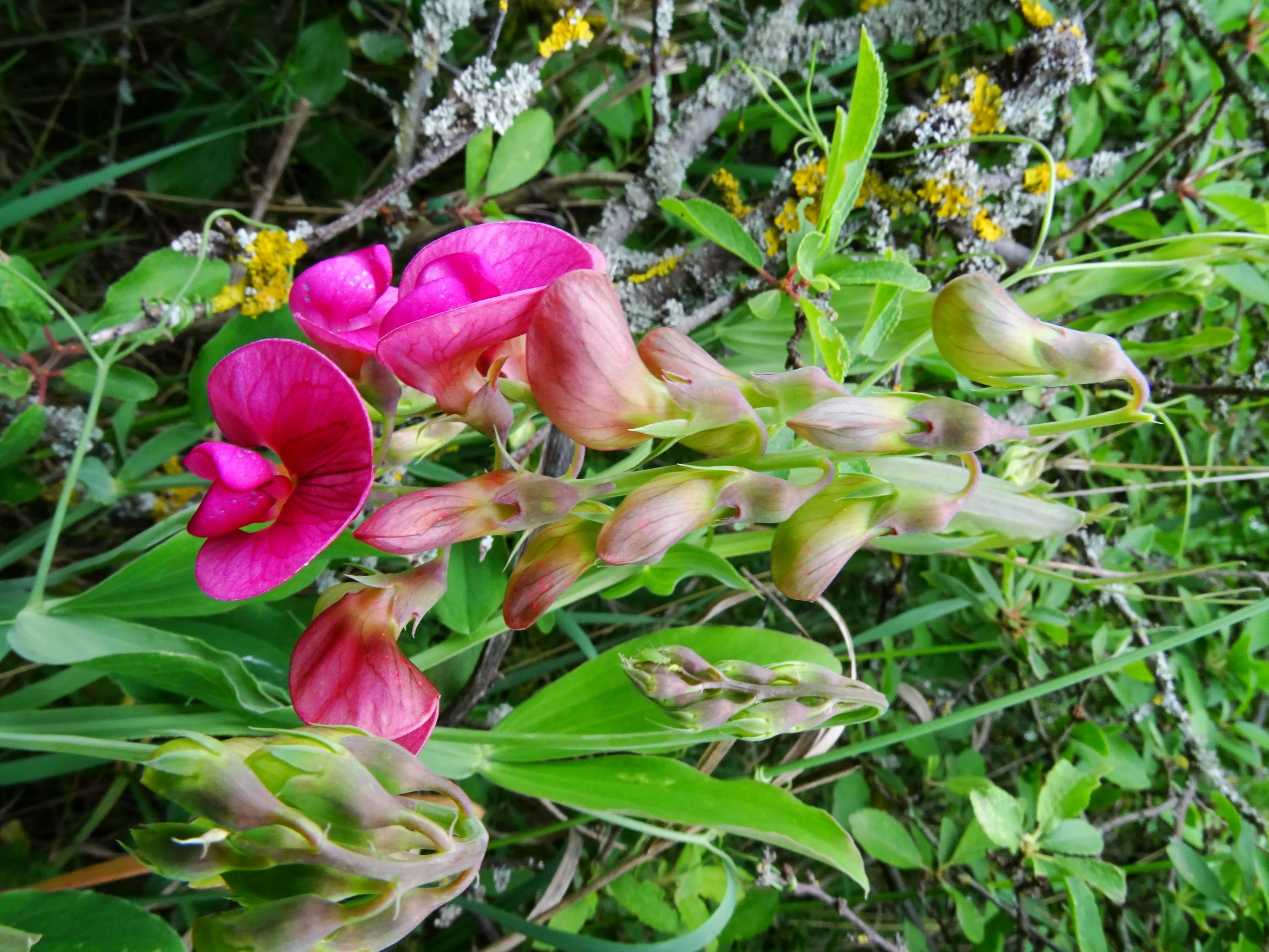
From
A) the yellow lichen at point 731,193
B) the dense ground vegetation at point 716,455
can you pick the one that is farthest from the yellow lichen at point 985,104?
the yellow lichen at point 731,193

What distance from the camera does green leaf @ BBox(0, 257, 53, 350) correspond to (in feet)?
2.73

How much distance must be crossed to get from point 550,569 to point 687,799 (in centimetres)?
33

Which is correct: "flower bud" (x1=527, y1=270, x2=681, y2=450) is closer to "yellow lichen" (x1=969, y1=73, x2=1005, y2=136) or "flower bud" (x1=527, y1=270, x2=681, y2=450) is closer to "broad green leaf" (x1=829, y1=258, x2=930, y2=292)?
"broad green leaf" (x1=829, y1=258, x2=930, y2=292)

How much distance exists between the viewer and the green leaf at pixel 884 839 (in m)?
1.04

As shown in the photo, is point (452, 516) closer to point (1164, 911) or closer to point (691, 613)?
point (691, 613)

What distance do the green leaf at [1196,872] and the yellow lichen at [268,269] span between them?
1.35 meters

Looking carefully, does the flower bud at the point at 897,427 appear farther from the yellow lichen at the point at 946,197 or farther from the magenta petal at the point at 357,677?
the yellow lichen at the point at 946,197

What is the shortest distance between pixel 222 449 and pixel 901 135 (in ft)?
2.91

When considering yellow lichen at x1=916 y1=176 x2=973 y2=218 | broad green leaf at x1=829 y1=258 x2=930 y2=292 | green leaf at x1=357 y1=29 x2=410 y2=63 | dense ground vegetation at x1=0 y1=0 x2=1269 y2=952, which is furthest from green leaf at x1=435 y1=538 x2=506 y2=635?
green leaf at x1=357 y1=29 x2=410 y2=63

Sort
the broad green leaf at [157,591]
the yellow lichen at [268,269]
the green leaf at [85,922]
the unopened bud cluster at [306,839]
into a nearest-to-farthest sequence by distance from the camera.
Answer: the unopened bud cluster at [306,839] < the green leaf at [85,922] < the broad green leaf at [157,591] < the yellow lichen at [268,269]

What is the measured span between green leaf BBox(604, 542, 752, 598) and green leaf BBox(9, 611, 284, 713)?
1.14 feet

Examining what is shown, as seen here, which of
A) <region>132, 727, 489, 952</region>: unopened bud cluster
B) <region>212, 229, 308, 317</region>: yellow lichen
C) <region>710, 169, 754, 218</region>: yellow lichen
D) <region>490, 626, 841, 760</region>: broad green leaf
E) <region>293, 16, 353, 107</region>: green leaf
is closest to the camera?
<region>132, 727, 489, 952</region>: unopened bud cluster

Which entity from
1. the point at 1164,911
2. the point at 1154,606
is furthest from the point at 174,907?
the point at 1154,606

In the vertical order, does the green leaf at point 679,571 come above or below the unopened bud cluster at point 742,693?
below
